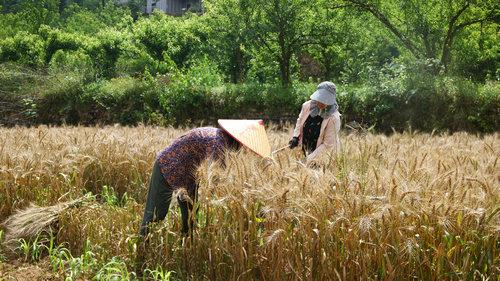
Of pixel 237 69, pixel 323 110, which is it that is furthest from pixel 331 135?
pixel 237 69

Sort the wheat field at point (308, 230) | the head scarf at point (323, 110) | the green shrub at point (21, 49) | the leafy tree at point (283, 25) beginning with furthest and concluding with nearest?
the green shrub at point (21, 49), the leafy tree at point (283, 25), the head scarf at point (323, 110), the wheat field at point (308, 230)

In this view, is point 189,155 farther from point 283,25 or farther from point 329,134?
point 283,25

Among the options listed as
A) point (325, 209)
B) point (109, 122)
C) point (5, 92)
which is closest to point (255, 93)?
point (109, 122)

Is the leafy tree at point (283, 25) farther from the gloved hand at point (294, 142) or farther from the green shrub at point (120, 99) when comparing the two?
the gloved hand at point (294, 142)

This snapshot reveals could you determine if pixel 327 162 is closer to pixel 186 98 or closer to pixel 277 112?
pixel 277 112

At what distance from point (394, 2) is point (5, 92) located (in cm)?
1432

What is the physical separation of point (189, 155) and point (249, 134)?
0.58 metres

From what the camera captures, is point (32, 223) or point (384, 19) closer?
point (32, 223)

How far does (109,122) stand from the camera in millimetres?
19859

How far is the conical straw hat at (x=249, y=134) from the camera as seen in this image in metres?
4.79

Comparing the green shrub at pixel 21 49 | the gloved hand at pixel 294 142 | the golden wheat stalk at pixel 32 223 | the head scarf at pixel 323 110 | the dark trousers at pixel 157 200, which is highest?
the green shrub at pixel 21 49

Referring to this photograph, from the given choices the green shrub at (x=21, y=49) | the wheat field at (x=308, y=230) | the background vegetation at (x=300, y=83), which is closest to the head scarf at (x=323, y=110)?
the wheat field at (x=308, y=230)

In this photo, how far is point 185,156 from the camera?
5.04 meters

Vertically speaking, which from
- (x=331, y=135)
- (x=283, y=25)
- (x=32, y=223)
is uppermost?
(x=283, y=25)
